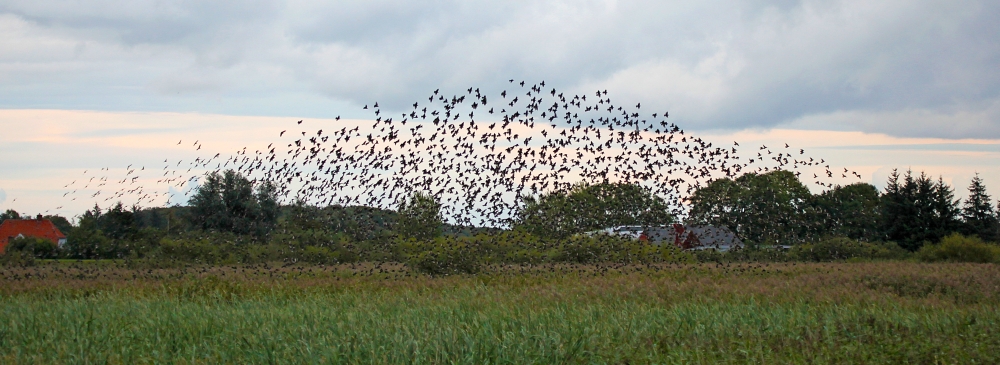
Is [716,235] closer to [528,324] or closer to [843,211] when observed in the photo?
[843,211]

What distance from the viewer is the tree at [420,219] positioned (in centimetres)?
2371

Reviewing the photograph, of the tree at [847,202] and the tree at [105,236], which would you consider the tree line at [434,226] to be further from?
the tree at [847,202]

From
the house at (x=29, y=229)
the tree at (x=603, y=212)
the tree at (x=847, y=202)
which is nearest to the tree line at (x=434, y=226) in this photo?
the tree at (x=603, y=212)

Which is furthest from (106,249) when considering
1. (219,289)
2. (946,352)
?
(946,352)

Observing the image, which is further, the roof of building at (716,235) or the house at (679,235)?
the roof of building at (716,235)

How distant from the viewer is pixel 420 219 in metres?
26.3

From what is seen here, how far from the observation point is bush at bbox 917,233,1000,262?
24.9m

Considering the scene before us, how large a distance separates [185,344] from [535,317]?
421 cm

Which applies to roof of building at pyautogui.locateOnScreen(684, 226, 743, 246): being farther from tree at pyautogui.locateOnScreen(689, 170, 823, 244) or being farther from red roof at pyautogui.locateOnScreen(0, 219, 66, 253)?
red roof at pyautogui.locateOnScreen(0, 219, 66, 253)

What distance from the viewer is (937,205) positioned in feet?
128

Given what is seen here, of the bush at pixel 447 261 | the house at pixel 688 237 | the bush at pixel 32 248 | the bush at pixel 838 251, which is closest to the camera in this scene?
the bush at pixel 447 261

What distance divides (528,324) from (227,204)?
3305 cm

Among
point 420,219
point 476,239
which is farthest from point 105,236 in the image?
point 476,239

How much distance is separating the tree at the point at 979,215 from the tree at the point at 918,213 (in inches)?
48.5
